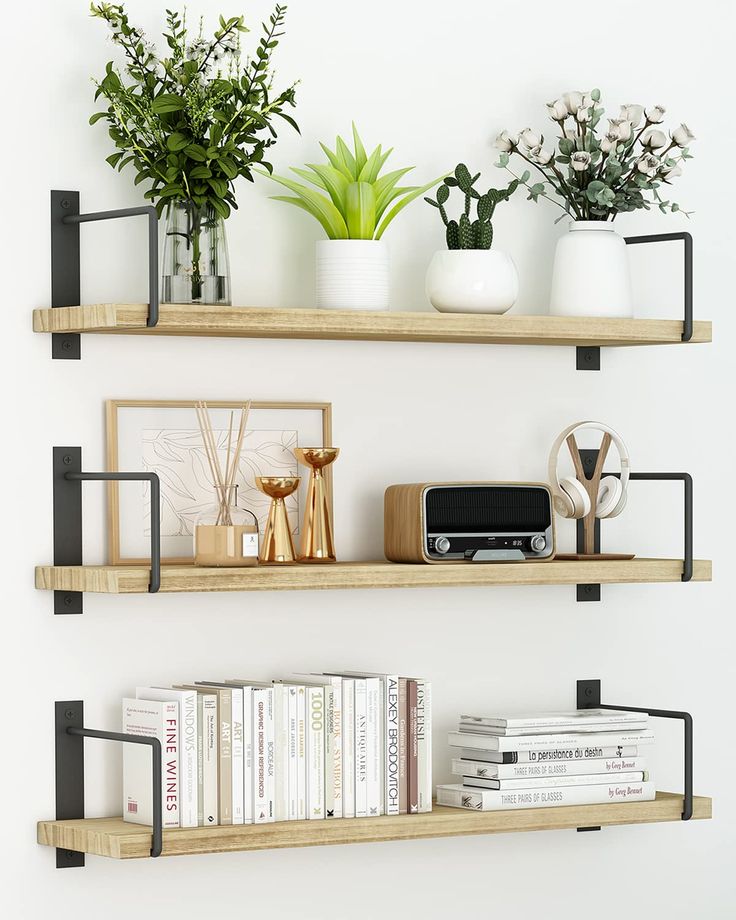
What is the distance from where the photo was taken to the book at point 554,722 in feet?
7.72

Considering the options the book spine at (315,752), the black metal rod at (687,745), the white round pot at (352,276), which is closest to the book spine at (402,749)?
the book spine at (315,752)

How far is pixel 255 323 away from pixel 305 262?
0.29 m

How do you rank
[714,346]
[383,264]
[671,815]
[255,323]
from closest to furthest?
[255,323] → [383,264] → [671,815] → [714,346]

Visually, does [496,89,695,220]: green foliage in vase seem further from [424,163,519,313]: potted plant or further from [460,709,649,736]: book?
[460,709,649,736]: book

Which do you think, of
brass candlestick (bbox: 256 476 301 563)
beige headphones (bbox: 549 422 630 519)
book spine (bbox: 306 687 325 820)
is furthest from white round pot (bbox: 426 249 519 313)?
book spine (bbox: 306 687 325 820)

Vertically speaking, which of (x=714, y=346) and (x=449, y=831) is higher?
(x=714, y=346)

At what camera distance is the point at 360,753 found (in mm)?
2262

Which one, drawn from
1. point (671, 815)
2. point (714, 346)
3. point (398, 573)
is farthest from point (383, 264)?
point (671, 815)

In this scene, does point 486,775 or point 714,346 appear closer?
point 486,775

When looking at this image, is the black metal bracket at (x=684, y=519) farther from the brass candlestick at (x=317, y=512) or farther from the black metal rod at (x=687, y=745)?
the brass candlestick at (x=317, y=512)

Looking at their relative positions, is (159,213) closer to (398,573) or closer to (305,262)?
(305,262)

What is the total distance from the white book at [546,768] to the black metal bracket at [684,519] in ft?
0.98

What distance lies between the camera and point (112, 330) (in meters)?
2.19

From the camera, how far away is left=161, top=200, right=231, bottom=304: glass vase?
2197 mm
